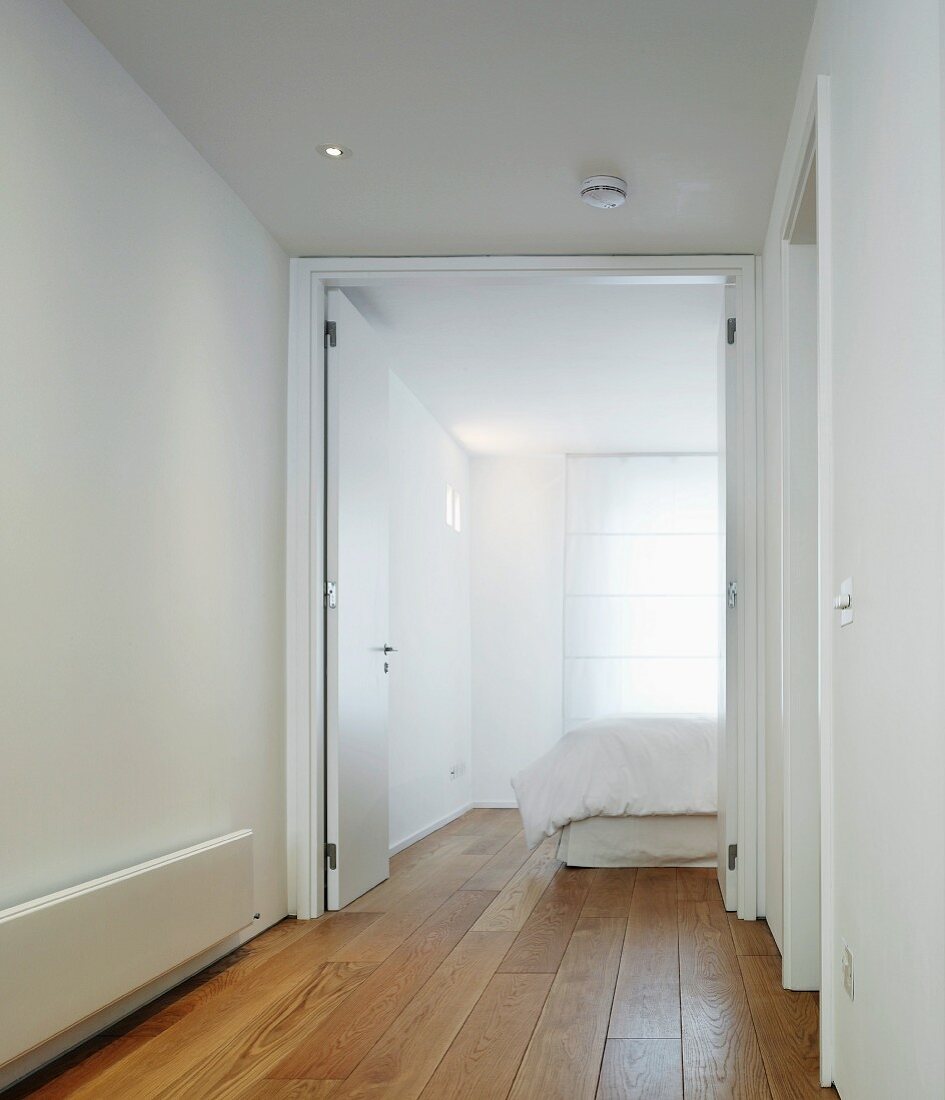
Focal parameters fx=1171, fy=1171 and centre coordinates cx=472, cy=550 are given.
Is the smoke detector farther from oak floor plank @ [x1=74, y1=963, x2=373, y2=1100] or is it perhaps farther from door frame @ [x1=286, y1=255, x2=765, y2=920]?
oak floor plank @ [x1=74, y1=963, x2=373, y2=1100]

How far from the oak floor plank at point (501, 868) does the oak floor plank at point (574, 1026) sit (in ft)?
3.33

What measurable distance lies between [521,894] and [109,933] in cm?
234

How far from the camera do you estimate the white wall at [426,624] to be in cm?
613

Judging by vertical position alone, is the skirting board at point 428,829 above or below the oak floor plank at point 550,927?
below

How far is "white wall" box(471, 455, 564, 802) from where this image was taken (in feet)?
26.7

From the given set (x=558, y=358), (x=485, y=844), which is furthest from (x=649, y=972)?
(x=558, y=358)

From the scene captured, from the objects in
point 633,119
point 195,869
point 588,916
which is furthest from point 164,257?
point 588,916

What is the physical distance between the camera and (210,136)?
320 cm

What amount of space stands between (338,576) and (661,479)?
4.41m

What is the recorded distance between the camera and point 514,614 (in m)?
8.26

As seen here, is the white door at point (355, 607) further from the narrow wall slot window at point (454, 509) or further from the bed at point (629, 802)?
the narrow wall slot window at point (454, 509)

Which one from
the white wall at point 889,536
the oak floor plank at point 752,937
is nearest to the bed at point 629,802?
the oak floor plank at point 752,937

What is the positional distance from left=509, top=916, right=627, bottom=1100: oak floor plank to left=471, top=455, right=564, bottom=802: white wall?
4.29m

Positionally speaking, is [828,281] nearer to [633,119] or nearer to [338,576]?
[633,119]
